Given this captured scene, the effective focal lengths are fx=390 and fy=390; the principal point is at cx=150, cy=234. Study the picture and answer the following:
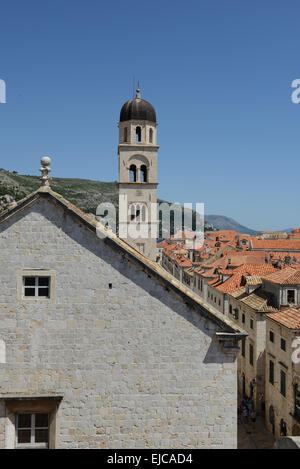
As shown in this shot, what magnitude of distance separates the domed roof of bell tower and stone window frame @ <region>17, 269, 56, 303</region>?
2946cm

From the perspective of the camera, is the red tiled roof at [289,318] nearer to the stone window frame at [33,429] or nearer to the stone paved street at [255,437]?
the stone paved street at [255,437]

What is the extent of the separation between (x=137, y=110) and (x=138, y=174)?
20.4ft

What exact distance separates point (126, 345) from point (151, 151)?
29226mm

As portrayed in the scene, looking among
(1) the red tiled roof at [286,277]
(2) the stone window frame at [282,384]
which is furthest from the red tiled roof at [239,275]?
(2) the stone window frame at [282,384]

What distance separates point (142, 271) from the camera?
10.7 metres

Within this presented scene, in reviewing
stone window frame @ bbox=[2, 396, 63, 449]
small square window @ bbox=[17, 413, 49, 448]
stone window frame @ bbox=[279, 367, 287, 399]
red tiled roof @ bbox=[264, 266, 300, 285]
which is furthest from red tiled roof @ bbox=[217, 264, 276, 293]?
stone window frame @ bbox=[2, 396, 63, 449]

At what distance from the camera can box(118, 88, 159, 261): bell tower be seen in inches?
1474

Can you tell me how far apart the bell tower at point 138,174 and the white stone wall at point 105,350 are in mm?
27180

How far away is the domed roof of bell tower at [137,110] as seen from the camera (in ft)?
123

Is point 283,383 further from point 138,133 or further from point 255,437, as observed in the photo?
point 138,133
